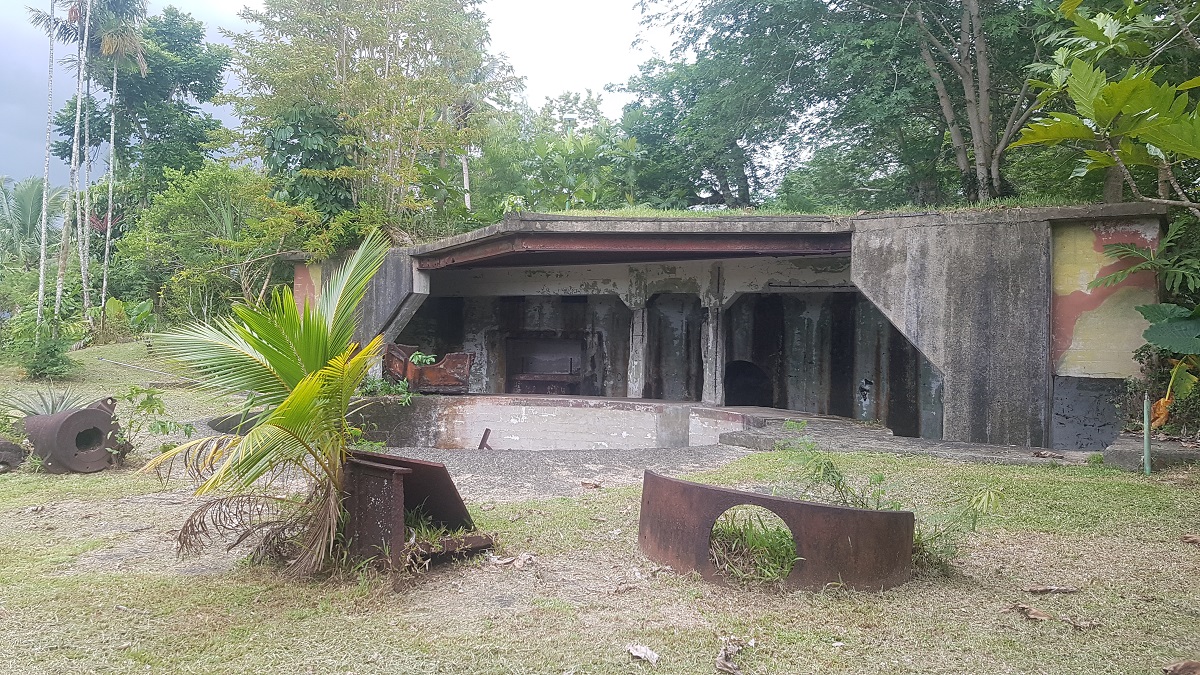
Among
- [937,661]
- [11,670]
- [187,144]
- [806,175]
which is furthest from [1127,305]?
[187,144]

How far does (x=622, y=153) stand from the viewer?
56.9ft

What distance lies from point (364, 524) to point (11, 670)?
A: 1.31 m

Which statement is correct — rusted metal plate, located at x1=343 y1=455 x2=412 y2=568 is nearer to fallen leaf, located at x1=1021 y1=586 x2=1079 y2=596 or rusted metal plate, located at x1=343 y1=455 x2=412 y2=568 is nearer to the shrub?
fallen leaf, located at x1=1021 y1=586 x2=1079 y2=596

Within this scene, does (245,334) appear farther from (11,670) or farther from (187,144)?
(187,144)

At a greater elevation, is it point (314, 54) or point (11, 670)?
point (314, 54)

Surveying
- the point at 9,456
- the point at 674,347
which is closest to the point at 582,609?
the point at 9,456

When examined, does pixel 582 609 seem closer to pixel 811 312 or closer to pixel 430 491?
pixel 430 491

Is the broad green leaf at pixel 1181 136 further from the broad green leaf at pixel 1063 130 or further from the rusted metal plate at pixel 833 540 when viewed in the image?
the rusted metal plate at pixel 833 540

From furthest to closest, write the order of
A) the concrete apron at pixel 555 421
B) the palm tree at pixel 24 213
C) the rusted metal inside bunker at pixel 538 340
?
the palm tree at pixel 24 213 → the rusted metal inside bunker at pixel 538 340 → the concrete apron at pixel 555 421

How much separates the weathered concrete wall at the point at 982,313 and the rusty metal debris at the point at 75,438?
300 inches

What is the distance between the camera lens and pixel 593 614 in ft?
9.84

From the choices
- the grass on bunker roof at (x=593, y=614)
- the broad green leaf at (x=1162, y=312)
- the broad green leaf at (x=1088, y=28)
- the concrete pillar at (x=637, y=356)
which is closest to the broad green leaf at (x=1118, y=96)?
the broad green leaf at (x=1088, y=28)

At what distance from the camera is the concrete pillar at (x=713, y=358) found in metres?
11.2

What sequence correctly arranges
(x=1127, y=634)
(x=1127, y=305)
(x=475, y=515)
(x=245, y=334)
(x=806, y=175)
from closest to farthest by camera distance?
(x=1127, y=634) < (x=245, y=334) < (x=475, y=515) < (x=1127, y=305) < (x=806, y=175)
